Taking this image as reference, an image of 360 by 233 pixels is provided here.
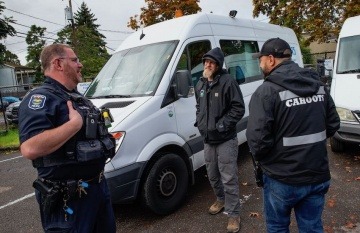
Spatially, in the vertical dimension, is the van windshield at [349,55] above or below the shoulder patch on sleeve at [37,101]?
above

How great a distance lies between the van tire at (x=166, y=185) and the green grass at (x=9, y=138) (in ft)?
25.4

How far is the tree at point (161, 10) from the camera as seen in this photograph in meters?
23.7

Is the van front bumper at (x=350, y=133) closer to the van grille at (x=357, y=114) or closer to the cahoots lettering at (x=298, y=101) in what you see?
the van grille at (x=357, y=114)

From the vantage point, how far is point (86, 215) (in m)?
2.25

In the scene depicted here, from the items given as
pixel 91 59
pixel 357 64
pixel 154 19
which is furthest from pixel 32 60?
pixel 357 64

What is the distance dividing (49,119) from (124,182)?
5.09ft

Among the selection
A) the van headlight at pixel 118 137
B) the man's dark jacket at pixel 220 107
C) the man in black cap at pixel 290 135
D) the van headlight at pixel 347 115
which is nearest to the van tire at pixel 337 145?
the van headlight at pixel 347 115

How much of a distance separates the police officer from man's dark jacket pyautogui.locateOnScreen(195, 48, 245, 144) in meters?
1.41

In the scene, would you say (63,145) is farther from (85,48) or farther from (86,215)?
(85,48)

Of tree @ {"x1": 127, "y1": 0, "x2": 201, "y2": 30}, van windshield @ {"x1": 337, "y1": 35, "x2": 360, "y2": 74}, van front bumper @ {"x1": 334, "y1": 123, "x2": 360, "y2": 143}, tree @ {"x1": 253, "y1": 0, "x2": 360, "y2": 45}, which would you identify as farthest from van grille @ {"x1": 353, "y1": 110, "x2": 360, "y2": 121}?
tree @ {"x1": 127, "y1": 0, "x2": 201, "y2": 30}

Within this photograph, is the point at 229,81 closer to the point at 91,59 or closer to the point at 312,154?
the point at 312,154

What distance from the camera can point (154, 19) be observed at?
79.7ft

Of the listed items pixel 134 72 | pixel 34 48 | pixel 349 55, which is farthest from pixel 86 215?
pixel 34 48

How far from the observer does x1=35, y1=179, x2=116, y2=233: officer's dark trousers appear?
216cm
